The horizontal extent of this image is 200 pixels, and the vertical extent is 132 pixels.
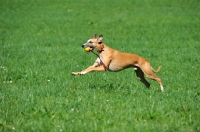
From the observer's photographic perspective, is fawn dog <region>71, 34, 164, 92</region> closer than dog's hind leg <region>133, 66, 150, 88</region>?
Yes

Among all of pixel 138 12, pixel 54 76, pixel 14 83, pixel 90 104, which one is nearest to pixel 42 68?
pixel 54 76

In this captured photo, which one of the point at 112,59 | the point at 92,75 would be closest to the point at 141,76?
the point at 112,59

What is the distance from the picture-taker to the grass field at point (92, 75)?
6.31m

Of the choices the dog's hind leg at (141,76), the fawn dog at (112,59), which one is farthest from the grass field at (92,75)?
the fawn dog at (112,59)

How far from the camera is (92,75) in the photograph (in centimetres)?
1077

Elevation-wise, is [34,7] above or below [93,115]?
below

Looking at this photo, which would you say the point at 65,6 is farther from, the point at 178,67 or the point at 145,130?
the point at 145,130

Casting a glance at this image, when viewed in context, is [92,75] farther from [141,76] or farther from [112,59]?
[141,76]

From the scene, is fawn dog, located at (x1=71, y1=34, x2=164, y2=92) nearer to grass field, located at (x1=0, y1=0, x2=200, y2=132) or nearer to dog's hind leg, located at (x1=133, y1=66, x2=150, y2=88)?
dog's hind leg, located at (x1=133, y1=66, x2=150, y2=88)

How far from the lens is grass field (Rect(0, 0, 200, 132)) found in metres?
6.31

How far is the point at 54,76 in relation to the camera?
1016cm

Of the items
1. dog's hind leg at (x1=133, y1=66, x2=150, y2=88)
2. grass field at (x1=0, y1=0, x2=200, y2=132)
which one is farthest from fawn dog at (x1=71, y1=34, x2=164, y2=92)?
grass field at (x1=0, y1=0, x2=200, y2=132)

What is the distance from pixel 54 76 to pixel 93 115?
3.90 meters

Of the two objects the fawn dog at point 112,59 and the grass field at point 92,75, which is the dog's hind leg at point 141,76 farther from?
the fawn dog at point 112,59
